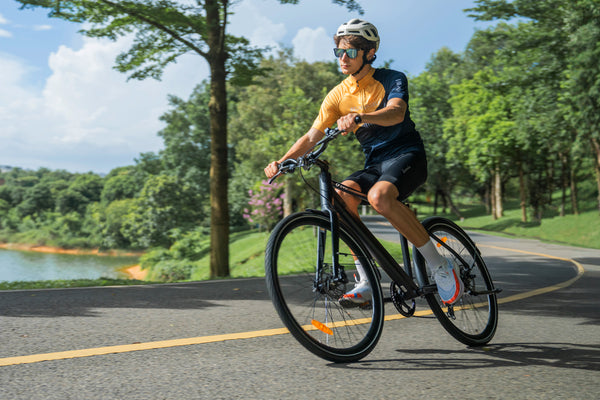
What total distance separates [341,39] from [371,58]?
0.26 m

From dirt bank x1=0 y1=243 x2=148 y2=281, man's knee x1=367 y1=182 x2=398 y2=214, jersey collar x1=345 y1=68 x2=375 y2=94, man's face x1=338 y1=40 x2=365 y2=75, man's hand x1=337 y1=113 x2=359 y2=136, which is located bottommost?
dirt bank x1=0 y1=243 x2=148 y2=281

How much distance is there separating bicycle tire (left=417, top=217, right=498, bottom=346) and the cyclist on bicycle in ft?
0.34

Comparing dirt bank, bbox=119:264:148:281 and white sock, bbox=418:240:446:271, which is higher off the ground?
white sock, bbox=418:240:446:271

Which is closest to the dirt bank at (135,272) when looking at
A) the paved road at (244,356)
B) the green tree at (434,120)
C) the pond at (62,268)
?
the pond at (62,268)

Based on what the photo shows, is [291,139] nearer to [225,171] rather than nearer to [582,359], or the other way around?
[225,171]

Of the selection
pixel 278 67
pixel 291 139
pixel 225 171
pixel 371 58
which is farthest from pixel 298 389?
pixel 278 67

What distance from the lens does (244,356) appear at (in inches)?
139

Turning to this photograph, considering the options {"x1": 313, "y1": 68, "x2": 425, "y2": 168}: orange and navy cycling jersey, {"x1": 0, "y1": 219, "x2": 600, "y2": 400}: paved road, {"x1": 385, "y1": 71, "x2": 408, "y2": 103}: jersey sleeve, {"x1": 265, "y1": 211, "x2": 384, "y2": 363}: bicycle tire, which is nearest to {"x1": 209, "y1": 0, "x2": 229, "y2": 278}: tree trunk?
{"x1": 0, "y1": 219, "x2": 600, "y2": 400}: paved road

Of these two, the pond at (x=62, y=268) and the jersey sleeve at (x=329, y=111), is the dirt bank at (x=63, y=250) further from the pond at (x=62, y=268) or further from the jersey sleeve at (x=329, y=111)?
the jersey sleeve at (x=329, y=111)

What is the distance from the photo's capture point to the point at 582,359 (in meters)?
3.68

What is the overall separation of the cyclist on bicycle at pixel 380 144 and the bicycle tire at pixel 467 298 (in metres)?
0.10

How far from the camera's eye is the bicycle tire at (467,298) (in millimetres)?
4023

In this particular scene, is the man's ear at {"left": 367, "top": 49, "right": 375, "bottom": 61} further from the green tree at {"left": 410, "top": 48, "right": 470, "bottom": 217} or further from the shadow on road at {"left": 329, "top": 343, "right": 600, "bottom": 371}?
the green tree at {"left": 410, "top": 48, "right": 470, "bottom": 217}

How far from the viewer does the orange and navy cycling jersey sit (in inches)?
153
